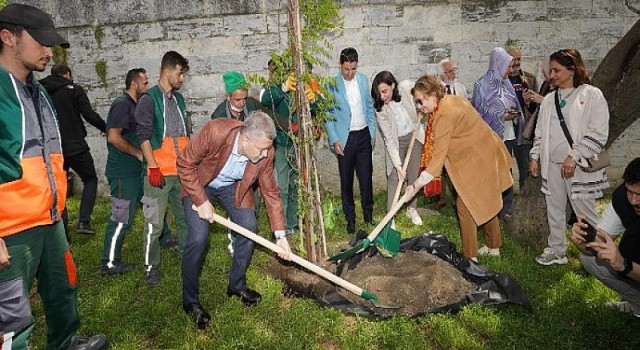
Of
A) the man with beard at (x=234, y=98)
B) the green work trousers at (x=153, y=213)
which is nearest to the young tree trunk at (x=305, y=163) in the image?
the man with beard at (x=234, y=98)

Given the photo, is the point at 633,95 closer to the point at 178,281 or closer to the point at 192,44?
the point at 178,281

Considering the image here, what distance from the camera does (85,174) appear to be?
5844 mm

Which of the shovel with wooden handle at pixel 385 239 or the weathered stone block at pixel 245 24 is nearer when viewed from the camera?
the shovel with wooden handle at pixel 385 239

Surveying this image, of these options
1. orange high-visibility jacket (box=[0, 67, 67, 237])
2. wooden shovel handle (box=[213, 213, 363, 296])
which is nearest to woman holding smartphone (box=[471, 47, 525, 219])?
wooden shovel handle (box=[213, 213, 363, 296])

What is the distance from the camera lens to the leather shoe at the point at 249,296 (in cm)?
416

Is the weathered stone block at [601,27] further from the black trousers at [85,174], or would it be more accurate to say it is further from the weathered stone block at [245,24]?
the black trousers at [85,174]

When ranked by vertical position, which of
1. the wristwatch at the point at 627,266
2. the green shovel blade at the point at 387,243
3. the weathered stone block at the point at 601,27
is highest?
the weathered stone block at the point at 601,27

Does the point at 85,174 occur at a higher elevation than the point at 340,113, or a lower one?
lower

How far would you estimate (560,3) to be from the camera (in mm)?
6844

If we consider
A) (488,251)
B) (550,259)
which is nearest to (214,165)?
(488,251)

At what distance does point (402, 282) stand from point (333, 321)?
0.79 m

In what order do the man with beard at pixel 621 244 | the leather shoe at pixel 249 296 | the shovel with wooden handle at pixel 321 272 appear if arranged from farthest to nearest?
1. the leather shoe at pixel 249 296
2. the shovel with wooden handle at pixel 321 272
3. the man with beard at pixel 621 244

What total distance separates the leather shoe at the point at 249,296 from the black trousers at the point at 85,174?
8.91ft

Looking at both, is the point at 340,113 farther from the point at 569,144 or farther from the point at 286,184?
the point at 569,144
